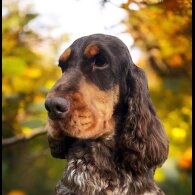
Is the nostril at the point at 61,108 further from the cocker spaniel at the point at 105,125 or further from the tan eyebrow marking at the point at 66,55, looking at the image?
the tan eyebrow marking at the point at 66,55

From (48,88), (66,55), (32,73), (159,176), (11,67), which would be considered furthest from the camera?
(32,73)

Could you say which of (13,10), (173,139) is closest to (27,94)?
(13,10)

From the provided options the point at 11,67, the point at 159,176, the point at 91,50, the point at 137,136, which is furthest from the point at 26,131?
the point at 91,50

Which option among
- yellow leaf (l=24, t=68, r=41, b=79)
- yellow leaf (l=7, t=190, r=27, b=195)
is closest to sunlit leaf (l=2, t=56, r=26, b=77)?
yellow leaf (l=24, t=68, r=41, b=79)

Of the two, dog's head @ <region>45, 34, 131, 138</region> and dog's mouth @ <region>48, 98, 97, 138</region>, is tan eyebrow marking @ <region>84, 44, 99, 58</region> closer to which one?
dog's head @ <region>45, 34, 131, 138</region>

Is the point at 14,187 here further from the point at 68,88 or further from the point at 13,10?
the point at 68,88

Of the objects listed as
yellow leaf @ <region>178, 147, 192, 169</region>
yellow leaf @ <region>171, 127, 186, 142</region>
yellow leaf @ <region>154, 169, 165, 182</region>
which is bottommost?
yellow leaf @ <region>178, 147, 192, 169</region>

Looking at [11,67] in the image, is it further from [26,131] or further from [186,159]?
[186,159]

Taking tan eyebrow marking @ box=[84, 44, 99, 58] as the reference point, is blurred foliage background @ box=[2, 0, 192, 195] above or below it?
below

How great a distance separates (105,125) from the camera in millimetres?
2900

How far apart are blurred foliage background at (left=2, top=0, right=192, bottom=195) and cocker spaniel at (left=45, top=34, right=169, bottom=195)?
1.29 metres

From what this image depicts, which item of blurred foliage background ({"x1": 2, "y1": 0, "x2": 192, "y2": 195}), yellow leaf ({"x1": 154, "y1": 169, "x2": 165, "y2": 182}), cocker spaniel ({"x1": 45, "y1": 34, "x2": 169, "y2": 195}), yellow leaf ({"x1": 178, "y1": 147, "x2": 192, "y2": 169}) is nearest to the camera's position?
cocker spaniel ({"x1": 45, "y1": 34, "x2": 169, "y2": 195})

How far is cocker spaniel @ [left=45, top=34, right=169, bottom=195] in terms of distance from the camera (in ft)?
9.20

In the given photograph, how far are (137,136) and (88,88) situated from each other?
1.37 ft
